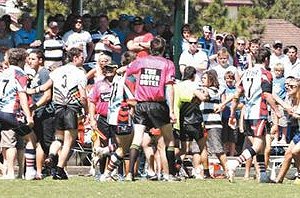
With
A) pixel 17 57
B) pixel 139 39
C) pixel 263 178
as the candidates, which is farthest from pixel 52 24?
pixel 263 178

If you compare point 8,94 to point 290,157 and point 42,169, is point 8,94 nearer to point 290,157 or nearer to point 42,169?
point 42,169

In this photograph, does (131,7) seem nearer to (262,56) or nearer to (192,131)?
(192,131)

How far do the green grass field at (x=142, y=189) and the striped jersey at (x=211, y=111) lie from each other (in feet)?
8.37

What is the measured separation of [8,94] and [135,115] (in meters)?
2.02

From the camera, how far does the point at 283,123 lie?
77.7 ft

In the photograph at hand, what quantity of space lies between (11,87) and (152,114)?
7.38ft

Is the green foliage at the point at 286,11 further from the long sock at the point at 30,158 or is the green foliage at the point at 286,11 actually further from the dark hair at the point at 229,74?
the long sock at the point at 30,158

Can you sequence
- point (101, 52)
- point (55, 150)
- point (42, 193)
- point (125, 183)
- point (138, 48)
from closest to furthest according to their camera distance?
1. point (42, 193)
2. point (125, 183)
3. point (55, 150)
4. point (138, 48)
5. point (101, 52)

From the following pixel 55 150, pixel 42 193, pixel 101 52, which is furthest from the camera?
pixel 101 52

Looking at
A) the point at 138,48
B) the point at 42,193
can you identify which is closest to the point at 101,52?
the point at 138,48

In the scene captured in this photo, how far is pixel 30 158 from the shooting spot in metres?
19.1

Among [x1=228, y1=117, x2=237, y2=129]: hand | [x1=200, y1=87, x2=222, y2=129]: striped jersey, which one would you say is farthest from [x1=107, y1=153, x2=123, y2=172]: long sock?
[x1=228, y1=117, x2=237, y2=129]: hand

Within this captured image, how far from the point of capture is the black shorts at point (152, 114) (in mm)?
18547

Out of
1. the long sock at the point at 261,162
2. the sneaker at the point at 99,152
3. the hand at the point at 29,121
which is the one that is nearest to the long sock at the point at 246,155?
the long sock at the point at 261,162
